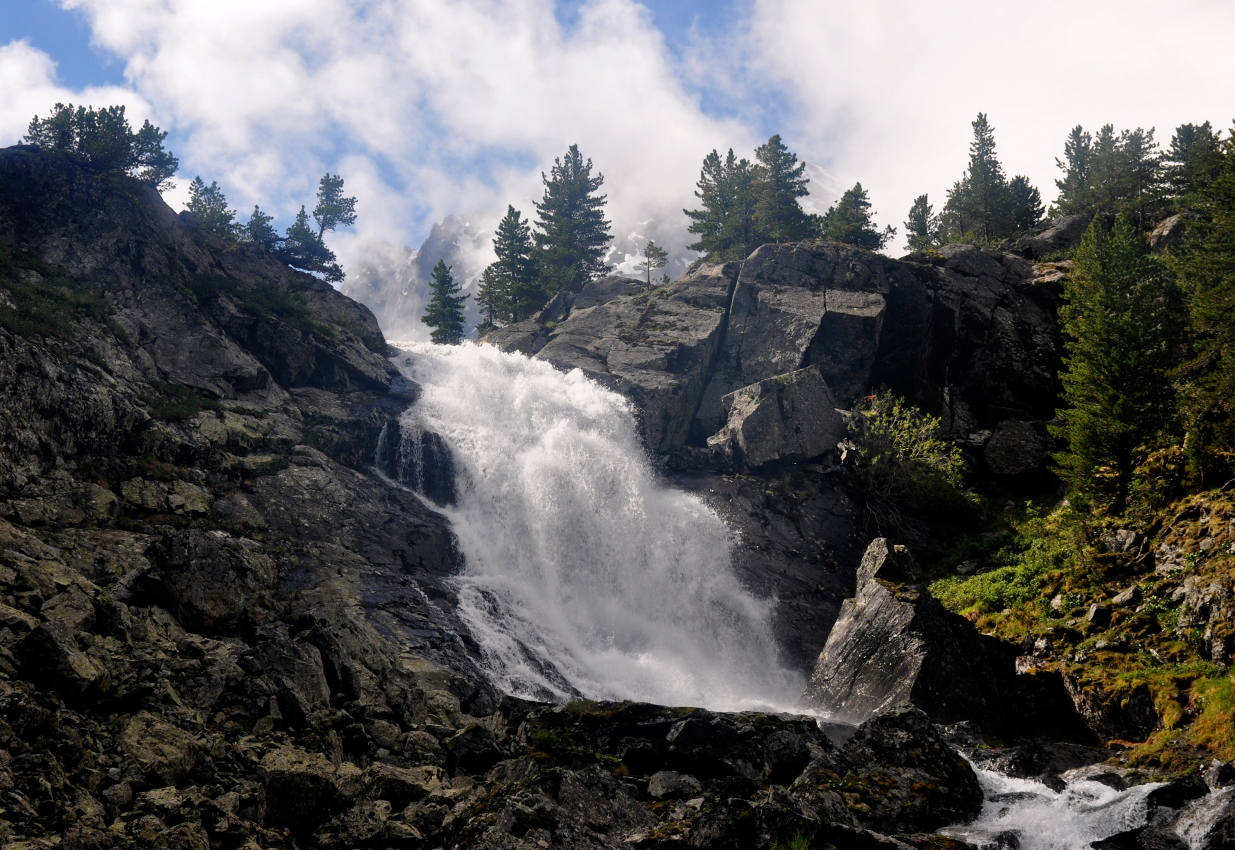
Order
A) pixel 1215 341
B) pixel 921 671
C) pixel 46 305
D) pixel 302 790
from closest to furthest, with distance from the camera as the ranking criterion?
pixel 302 790 < pixel 921 671 < pixel 1215 341 < pixel 46 305

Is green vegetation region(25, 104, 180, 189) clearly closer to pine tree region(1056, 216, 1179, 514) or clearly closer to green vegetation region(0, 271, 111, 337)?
green vegetation region(0, 271, 111, 337)

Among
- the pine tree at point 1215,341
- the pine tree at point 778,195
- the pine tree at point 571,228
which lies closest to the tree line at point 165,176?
the pine tree at point 571,228

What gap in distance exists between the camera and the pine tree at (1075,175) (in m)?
62.8

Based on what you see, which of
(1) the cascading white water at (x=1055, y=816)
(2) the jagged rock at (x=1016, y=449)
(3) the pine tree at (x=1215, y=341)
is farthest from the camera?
(2) the jagged rock at (x=1016, y=449)

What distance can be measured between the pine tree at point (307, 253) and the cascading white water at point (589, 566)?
69.6ft

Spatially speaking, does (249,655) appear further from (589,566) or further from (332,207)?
(332,207)

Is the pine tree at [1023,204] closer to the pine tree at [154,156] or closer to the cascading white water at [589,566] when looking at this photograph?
the cascading white water at [589,566]

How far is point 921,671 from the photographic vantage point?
22.6 m

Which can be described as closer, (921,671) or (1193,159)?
(921,671)

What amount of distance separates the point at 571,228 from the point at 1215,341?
2351 inches

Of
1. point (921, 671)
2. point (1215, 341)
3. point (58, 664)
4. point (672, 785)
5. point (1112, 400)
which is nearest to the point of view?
point (58, 664)

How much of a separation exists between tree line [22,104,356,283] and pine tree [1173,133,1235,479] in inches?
2328

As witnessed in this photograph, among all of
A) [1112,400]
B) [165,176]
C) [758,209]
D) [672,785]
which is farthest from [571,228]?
[672,785]

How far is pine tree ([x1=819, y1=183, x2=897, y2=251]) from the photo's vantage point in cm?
5706
